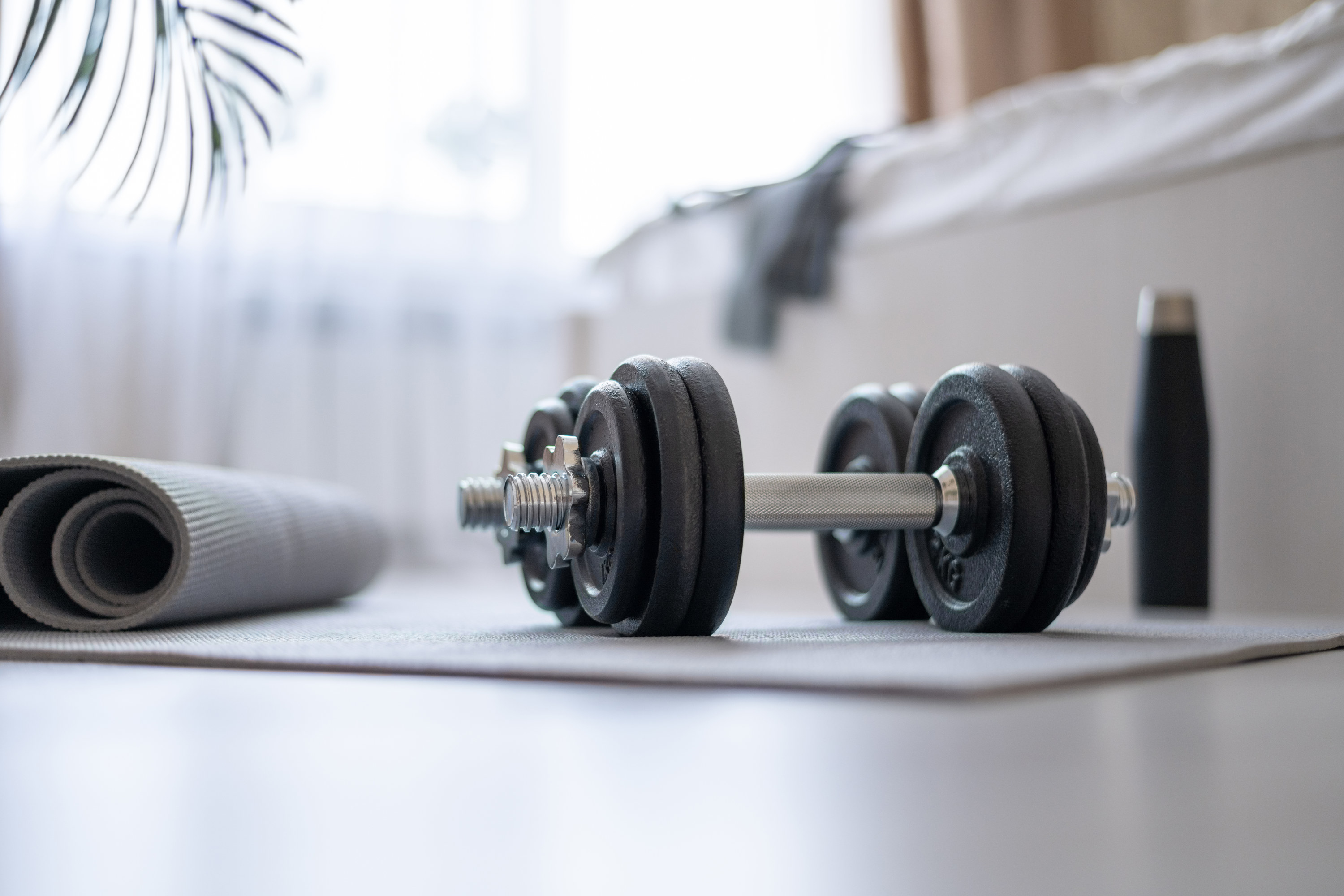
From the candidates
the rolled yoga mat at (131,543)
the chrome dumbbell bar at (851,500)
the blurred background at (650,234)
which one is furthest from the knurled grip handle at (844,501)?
the blurred background at (650,234)

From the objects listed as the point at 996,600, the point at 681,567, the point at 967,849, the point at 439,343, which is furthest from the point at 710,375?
the point at 439,343

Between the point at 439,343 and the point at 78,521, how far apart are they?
1648mm

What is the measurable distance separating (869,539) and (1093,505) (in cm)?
29

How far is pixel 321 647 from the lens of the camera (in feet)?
2.71

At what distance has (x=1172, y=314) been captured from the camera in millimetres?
1391

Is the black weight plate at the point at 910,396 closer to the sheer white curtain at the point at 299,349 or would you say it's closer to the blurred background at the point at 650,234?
the blurred background at the point at 650,234

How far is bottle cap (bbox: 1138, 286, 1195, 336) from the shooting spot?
4.56 ft

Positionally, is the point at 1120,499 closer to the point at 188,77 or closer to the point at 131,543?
the point at 131,543

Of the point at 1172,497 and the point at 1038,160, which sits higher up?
the point at 1038,160

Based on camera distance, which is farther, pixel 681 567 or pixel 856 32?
pixel 856 32

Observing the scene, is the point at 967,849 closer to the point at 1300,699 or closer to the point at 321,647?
the point at 1300,699

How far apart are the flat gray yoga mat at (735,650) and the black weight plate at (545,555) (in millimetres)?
24

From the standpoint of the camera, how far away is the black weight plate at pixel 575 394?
3.58 ft

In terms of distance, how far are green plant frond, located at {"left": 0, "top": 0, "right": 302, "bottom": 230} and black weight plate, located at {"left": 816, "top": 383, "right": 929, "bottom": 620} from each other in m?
0.59
